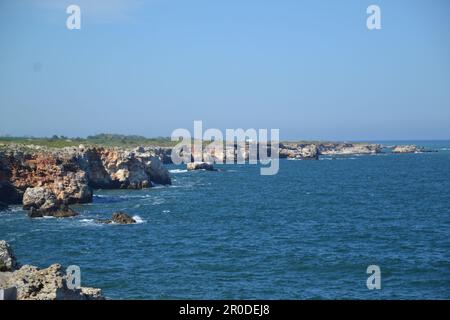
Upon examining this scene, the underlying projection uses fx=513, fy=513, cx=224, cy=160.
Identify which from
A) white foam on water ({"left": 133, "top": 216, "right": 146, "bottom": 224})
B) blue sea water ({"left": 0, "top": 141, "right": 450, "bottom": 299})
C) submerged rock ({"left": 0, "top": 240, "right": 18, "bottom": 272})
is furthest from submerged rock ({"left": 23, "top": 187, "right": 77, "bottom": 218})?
submerged rock ({"left": 0, "top": 240, "right": 18, "bottom": 272})

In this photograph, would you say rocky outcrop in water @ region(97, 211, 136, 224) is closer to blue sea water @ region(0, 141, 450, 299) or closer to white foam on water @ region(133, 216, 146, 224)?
white foam on water @ region(133, 216, 146, 224)

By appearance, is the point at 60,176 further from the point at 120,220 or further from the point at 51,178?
the point at 120,220

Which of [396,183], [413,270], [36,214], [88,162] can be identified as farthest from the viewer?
[396,183]

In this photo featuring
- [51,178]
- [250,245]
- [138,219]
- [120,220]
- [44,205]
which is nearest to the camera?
[250,245]

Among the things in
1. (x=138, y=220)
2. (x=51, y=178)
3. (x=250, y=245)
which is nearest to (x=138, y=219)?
(x=138, y=220)

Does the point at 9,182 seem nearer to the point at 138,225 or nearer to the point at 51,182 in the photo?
the point at 51,182

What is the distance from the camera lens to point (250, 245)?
139 feet

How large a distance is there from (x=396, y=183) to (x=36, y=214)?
7060cm

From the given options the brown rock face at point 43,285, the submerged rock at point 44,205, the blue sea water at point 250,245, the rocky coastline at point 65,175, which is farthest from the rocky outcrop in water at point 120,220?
the brown rock face at point 43,285

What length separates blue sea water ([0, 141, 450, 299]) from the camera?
30578 millimetres

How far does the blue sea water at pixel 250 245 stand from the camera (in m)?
30.6
